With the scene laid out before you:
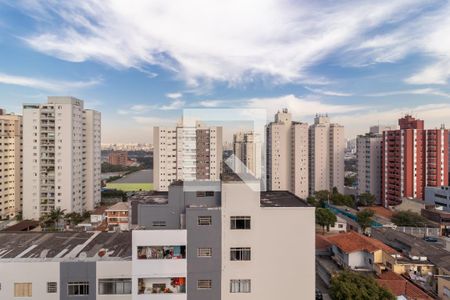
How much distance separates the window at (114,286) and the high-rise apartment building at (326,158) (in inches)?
956

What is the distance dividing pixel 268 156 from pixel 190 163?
29.3ft

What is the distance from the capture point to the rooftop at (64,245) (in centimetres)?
670

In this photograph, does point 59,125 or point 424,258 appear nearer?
point 424,258

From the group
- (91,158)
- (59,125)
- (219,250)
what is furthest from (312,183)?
(219,250)

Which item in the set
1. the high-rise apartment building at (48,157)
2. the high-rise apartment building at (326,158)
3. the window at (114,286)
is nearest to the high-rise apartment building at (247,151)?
the window at (114,286)

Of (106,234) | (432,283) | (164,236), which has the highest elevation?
(164,236)

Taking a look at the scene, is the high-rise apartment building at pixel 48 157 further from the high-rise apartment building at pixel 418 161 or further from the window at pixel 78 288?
the high-rise apartment building at pixel 418 161

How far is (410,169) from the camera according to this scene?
73.1ft

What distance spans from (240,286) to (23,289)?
447 cm

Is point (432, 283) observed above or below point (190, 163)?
below

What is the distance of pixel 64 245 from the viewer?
7.36 m

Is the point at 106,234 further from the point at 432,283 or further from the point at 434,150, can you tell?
the point at 434,150

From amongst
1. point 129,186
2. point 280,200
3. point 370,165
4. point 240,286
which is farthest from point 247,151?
point 129,186

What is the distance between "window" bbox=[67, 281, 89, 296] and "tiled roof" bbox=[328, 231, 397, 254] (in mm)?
9437
